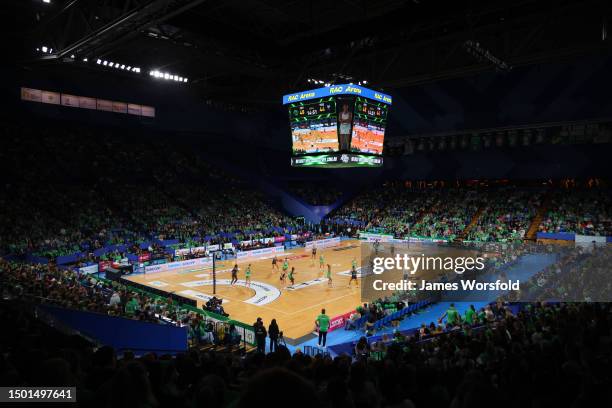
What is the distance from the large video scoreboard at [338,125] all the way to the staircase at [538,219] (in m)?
17.3

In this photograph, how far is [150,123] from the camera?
4716 centimetres

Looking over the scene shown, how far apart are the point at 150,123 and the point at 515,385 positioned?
4864 cm

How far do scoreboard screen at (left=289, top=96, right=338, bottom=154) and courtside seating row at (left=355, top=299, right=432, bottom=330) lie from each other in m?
10.9

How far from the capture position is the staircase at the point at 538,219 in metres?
36.2

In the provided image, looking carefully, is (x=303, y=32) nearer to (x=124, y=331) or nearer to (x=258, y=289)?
(x=258, y=289)

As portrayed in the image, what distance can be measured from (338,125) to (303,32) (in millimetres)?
8738

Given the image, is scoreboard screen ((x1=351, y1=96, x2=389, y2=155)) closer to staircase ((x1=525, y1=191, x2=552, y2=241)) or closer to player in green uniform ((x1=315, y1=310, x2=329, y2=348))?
player in green uniform ((x1=315, y1=310, x2=329, y2=348))

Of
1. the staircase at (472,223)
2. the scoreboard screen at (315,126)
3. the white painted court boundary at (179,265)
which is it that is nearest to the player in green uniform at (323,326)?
the scoreboard screen at (315,126)

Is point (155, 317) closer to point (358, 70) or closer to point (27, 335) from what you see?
point (27, 335)

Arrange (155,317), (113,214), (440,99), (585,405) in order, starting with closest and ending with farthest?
(585,405) → (155,317) → (113,214) → (440,99)

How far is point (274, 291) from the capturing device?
2431 cm

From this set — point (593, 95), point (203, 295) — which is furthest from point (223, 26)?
point (593, 95)

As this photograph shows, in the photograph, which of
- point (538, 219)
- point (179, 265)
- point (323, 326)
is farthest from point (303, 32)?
point (538, 219)

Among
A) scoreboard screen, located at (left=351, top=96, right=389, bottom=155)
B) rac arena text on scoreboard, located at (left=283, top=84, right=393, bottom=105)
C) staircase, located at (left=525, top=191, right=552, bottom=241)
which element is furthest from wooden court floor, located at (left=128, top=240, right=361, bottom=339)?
staircase, located at (left=525, top=191, right=552, bottom=241)
